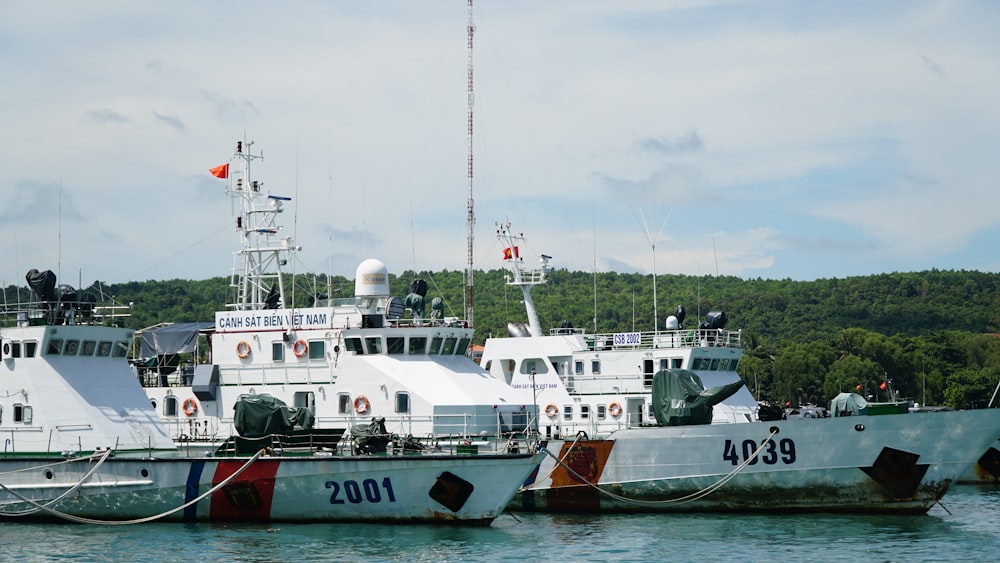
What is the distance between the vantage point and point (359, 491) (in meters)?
28.1

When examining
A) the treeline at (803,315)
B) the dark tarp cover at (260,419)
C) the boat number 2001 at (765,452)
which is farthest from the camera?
the treeline at (803,315)

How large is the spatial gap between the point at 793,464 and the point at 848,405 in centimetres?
263

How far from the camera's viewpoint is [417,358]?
119 ft

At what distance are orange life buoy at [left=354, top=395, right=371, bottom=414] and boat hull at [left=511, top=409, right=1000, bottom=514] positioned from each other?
6455 mm

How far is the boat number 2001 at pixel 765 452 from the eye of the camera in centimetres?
3212

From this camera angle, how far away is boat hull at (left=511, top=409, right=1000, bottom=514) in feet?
103

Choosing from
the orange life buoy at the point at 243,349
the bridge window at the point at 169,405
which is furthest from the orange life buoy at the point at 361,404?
the bridge window at the point at 169,405

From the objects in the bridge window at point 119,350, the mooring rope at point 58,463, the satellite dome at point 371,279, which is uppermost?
the satellite dome at point 371,279

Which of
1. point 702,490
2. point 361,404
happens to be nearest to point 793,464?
point 702,490

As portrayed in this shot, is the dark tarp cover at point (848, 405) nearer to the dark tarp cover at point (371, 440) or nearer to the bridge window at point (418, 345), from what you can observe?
the bridge window at point (418, 345)

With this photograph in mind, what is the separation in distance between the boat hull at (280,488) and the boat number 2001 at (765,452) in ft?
23.1

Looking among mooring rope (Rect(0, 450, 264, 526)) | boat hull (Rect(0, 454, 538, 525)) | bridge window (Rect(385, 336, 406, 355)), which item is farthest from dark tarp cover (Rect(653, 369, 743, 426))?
mooring rope (Rect(0, 450, 264, 526))

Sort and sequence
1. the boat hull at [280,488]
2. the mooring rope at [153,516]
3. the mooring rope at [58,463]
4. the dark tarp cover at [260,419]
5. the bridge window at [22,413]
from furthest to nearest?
the bridge window at [22,413], the dark tarp cover at [260,419], the mooring rope at [58,463], the mooring rope at [153,516], the boat hull at [280,488]

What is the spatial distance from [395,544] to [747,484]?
11068 mm
